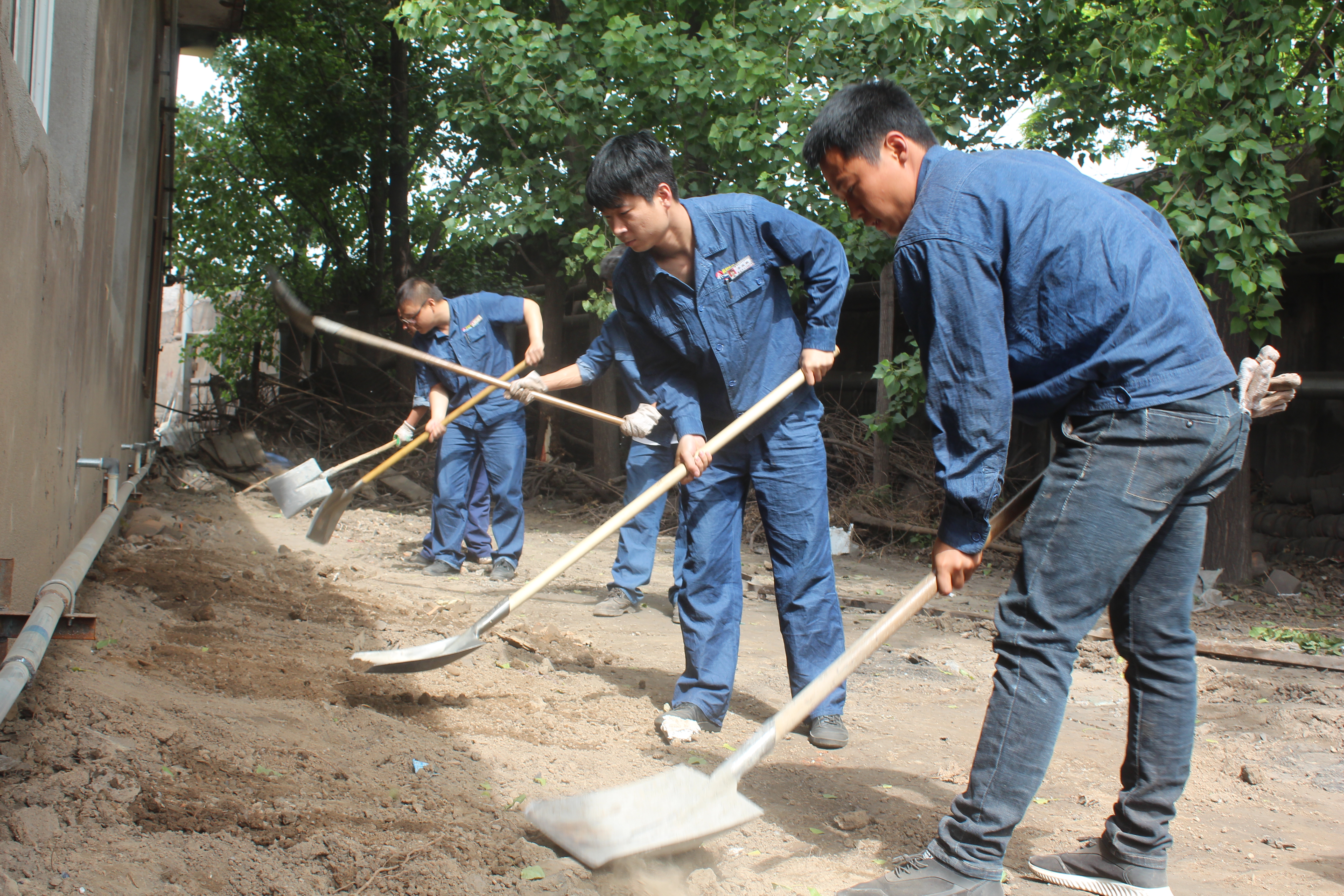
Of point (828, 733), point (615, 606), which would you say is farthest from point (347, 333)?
point (828, 733)

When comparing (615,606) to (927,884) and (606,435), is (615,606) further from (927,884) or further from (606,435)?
(606,435)

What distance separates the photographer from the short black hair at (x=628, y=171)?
2.91m

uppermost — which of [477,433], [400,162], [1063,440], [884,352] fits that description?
[400,162]

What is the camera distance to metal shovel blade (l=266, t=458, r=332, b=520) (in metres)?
5.39

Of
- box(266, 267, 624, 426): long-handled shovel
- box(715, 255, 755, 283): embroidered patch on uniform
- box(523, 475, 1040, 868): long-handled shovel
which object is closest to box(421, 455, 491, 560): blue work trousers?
box(266, 267, 624, 426): long-handled shovel

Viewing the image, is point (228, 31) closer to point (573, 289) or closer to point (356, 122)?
point (356, 122)

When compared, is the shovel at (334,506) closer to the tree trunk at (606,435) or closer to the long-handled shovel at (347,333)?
the long-handled shovel at (347,333)

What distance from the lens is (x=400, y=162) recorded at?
1221cm

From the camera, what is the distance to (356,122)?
1264 cm

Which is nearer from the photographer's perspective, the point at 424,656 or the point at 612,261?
the point at 424,656

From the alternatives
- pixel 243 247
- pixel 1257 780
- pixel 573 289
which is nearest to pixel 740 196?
pixel 1257 780

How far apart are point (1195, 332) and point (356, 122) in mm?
12541

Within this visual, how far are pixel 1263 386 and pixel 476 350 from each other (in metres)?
4.64

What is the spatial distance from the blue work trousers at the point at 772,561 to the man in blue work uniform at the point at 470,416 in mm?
2829
